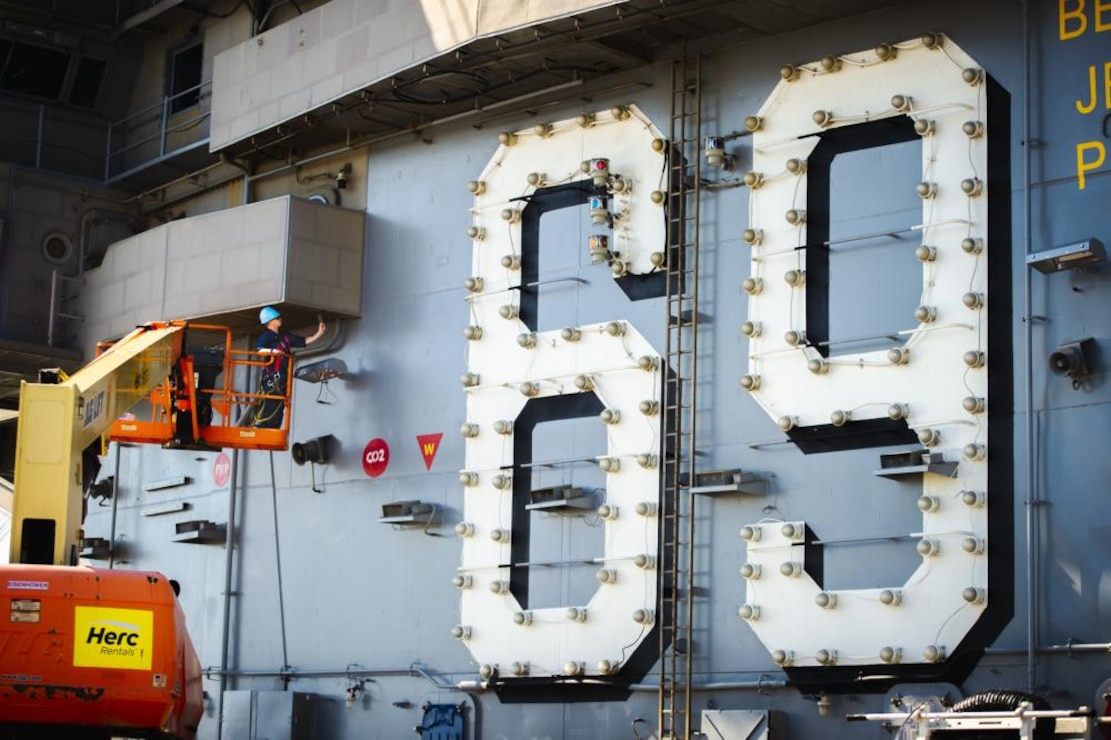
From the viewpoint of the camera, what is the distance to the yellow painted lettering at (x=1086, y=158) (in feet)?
46.5

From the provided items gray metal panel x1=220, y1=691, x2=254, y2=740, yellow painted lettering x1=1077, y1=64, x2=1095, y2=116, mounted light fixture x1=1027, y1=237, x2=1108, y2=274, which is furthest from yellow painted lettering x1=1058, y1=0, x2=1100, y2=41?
gray metal panel x1=220, y1=691, x2=254, y2=740

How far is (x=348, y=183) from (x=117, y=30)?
6.48 m

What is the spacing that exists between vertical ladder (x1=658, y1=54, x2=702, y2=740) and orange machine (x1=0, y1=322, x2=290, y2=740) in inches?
189

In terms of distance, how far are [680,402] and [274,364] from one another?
6351 millimetres

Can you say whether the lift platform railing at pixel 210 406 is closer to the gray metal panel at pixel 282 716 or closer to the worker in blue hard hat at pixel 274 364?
the worker in blue hard hat at pixel 274 364

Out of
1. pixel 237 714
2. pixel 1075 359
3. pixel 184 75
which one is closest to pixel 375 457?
pixel 237 714

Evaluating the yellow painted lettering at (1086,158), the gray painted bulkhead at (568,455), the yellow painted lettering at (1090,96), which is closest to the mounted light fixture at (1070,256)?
the gray painted bulkhead at (568,455)

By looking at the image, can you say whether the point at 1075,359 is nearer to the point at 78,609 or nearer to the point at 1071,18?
the point at 1071,18

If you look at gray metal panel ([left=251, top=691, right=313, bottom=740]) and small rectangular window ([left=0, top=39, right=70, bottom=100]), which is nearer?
gray metal panel ([left=251, top=691, right=313, bottom=740])

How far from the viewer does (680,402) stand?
16766 mm

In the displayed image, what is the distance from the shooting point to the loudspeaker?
68.2ft

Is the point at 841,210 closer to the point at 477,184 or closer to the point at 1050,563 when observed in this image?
the point at 1050,563

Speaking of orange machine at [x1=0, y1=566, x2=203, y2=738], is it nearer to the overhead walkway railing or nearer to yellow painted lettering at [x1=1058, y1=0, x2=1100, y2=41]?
yellow painted lettering at [x1=1058, y1=0, x2=1100, y2=41]

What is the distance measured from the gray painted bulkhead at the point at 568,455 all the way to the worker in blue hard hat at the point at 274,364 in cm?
50
